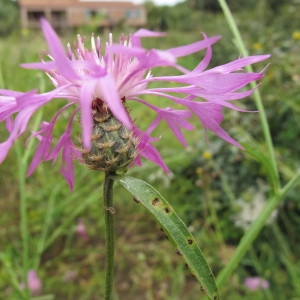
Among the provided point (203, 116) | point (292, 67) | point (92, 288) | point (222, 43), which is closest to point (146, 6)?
point (222, 43)

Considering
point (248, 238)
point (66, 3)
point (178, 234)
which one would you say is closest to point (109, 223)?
point (178, 234)

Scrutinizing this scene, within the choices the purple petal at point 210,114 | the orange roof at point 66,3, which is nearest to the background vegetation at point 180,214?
the purple petal at point 210,114

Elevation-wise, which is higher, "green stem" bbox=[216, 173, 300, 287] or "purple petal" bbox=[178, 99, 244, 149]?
"purple petal" bbox=[178, 99, 244, 149]

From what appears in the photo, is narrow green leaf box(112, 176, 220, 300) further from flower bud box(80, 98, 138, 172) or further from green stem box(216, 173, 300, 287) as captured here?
green stem box(216, 173, 300, 287)

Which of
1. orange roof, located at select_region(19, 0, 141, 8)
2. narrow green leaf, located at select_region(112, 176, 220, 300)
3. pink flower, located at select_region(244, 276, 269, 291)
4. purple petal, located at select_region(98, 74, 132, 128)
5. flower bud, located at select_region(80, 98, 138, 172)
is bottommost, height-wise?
pink flower, located at select_region(244, 276, 269, 291)

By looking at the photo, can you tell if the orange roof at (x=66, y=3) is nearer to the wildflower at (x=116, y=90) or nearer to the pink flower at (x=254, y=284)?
the pink flower at (x=254, y=284)

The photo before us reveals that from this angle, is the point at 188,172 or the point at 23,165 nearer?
the point at 23,165

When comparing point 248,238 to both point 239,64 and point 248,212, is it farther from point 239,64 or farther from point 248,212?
point 248,212

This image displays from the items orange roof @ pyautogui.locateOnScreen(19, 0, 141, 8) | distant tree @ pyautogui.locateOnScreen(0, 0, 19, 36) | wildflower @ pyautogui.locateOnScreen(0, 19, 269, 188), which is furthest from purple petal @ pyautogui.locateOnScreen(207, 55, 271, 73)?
distant tree @ pyautogui.locateOnScreen(0, 0, 19, 36)

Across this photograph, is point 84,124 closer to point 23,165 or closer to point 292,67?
point 23,165
